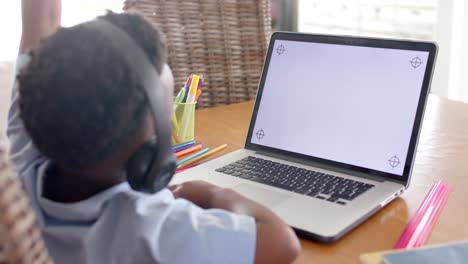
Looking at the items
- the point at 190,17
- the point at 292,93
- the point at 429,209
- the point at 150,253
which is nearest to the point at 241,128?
the point at 292,93

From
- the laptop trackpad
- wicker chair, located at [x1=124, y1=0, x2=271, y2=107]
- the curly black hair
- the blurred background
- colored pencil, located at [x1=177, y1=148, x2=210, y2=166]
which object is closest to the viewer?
the curly black hair

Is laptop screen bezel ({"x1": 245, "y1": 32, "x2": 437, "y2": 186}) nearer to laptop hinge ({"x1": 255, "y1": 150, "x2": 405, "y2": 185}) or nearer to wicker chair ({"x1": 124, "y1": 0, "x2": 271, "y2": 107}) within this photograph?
A: laptop hinge ({"x1": 255, "y1": 150, "x2": 405, "y2": 185})

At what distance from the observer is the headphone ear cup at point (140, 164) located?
57cm

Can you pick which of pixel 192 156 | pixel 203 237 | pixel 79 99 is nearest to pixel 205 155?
pixel 192 156

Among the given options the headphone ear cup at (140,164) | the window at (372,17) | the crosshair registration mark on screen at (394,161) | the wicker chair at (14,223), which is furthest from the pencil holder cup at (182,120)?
the window at (372,17)

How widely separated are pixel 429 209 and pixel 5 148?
2.02 ft

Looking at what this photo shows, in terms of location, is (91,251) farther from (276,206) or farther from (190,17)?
(190,17)

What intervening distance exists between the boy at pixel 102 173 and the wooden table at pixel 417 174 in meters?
0.09

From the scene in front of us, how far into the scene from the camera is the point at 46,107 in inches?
19.6

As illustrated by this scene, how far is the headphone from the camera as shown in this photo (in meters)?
0.52

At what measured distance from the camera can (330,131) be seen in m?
0.96

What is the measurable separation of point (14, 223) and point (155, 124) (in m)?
0.21

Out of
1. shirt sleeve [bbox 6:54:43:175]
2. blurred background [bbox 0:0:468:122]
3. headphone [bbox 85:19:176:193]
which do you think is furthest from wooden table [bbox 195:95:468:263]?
blurred background [bbox 0:0:468:122]

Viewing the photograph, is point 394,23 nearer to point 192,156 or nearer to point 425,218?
point 192,156
